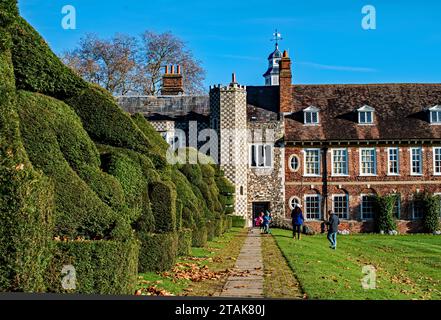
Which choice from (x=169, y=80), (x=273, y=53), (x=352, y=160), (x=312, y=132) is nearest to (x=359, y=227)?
(x=352, y=160)

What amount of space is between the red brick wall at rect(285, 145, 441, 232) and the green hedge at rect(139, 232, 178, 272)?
25380 millimetres

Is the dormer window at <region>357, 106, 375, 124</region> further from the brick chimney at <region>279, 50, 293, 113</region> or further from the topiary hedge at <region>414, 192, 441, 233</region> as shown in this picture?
the topiary hedge at <region>414, 192, 441, 233</region>

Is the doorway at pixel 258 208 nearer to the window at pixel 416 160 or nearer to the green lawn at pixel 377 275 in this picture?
the window at pixel 416 160

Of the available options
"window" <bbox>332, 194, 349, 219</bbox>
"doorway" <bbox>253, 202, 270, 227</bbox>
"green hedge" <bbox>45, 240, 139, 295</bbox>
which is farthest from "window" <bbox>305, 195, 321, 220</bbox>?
"green hedge" <bbox>45, 240, 139, 295</bbox>

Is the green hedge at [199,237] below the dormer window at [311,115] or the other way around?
below

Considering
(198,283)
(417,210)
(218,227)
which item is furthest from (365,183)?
(198,283)

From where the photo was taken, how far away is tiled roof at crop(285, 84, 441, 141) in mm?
36469

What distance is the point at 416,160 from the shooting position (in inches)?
1444

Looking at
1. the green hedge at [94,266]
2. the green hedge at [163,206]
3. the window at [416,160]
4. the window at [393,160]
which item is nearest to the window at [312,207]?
the window at [393,160]

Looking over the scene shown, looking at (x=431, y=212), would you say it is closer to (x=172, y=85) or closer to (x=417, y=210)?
(x=417, y=210)

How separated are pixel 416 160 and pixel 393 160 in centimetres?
142

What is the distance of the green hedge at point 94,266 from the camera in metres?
7.55

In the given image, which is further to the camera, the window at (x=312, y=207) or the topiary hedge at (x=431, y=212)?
the window at (x=312, y=207)

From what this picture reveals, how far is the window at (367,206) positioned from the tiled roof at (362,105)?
143 inches
